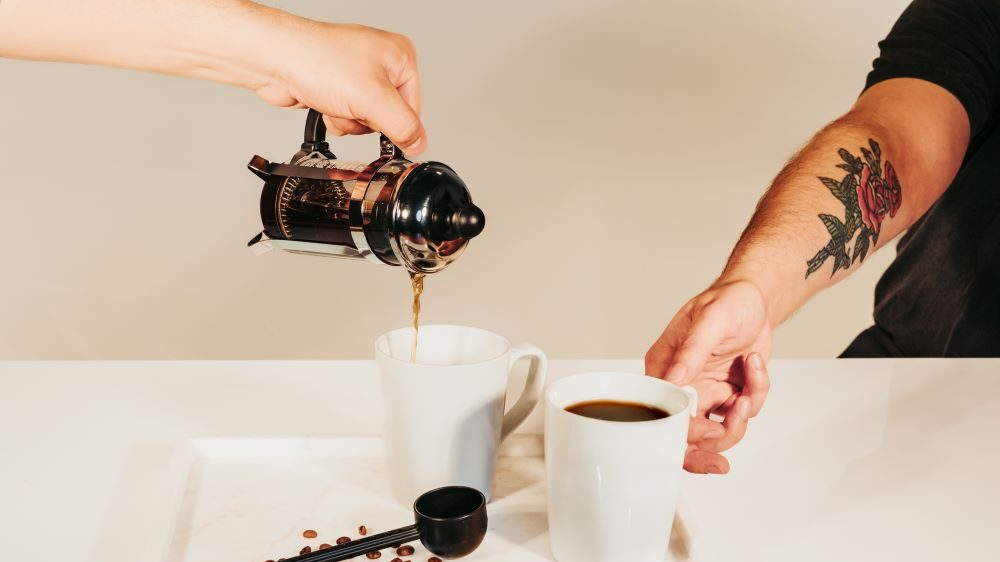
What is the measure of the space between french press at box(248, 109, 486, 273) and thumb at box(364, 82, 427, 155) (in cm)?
2

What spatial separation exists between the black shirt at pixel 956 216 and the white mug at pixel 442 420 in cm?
100

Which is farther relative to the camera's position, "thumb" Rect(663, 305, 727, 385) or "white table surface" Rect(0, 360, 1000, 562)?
"thumb" Rect(663, 305, 727, 385)

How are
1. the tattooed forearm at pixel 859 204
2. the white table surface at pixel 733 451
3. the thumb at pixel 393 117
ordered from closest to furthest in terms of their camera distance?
1. the white table surface at pixel 733 451
2. the thumb at pixel 393 117
3. the tattooed forearm at pixel 859 204

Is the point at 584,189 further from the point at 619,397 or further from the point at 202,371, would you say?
the point at 619,397

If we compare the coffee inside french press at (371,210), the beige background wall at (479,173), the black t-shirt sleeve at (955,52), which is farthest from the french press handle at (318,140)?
the beige background wall at (479,173)

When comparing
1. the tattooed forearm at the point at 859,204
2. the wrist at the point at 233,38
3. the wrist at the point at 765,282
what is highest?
the wrist at the point at 233,38

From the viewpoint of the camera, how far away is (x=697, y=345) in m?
0.99

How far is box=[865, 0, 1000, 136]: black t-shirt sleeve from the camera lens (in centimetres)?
155

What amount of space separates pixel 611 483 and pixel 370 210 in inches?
13.2

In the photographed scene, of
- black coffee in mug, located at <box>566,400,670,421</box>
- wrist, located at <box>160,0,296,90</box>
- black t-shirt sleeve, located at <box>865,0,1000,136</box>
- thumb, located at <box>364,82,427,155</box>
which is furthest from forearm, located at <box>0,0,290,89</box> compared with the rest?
black t-shirt sleeve, located at <box>865,0,1000,136</box>

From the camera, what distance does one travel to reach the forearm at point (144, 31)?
0.90 m

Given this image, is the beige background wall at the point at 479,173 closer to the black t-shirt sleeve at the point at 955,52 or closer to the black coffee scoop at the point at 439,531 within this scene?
the black t-shirt sleeve at the point at 955,52

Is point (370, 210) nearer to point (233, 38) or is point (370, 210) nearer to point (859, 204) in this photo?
point (233, 38)

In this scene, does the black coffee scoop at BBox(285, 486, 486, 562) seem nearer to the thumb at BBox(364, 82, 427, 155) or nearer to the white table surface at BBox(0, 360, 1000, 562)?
the white table surface at BBox(0, 360, 1000, 562)
